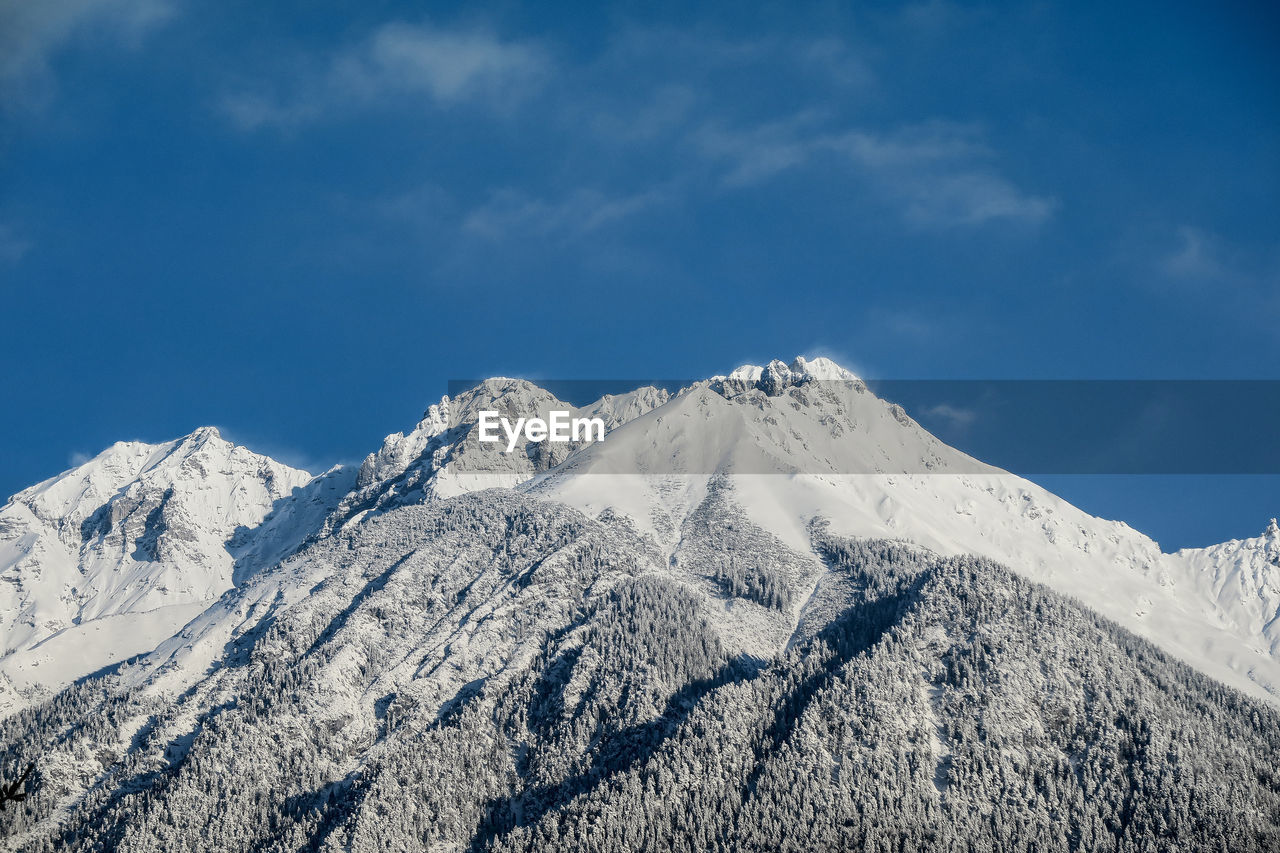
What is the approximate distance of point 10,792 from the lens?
107 feet
